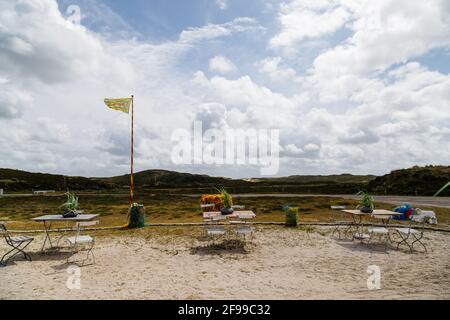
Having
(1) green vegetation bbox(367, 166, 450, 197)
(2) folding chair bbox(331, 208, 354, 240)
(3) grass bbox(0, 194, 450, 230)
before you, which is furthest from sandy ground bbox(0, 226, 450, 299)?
(1) green vegetation bbox(367, 166, 450, 197)

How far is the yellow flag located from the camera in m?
12.9

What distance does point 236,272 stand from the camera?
6.55 meters

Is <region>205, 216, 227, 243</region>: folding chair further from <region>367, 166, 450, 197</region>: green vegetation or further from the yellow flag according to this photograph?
<region>367, 166, 450, 197</region>: green vegetation

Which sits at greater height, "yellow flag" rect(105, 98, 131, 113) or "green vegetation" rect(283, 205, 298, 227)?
"yellow flag" rect(105, 98, 131, 113)

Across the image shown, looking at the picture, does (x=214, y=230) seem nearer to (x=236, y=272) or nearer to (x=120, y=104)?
(x=236, y=272)

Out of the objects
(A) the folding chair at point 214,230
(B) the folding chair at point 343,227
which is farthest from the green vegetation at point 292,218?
(A) the folding chair at point 214,230

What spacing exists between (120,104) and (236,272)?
8.99 m

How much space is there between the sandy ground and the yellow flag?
547 centimetres

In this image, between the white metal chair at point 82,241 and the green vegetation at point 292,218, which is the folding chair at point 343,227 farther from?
the white metal chair at point 82,241

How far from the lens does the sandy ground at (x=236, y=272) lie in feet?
17.4

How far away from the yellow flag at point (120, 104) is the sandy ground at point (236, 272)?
547cm
